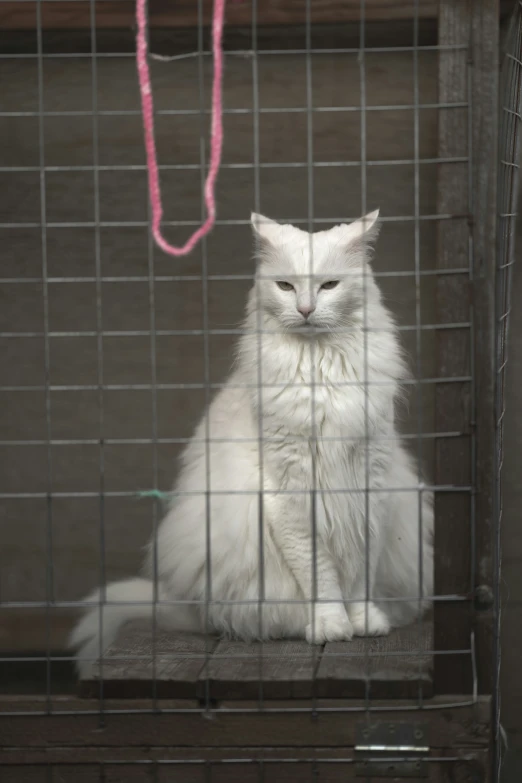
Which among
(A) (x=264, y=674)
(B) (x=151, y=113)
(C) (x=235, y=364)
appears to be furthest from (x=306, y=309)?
(A) (x=264, y=674)

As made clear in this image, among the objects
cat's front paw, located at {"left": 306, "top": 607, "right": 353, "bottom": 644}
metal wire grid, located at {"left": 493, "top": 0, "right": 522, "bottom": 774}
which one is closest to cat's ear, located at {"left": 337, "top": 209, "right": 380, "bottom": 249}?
metal wire grid, located at {"left": 493, "top": 0, "right": 522, "bottom": 774}

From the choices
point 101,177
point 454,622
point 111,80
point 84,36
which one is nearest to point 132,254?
point 101,177

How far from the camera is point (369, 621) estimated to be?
9.64 feet

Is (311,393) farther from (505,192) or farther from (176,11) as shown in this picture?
(176,11)

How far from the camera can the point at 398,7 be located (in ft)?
10.2

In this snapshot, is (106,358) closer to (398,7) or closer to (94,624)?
(94,624)

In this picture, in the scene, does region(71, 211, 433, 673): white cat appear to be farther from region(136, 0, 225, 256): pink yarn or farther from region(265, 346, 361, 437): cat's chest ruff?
region(136, 0, 225, 256): pink yarn

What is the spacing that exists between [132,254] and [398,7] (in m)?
1.60

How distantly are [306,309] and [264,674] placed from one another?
105cm

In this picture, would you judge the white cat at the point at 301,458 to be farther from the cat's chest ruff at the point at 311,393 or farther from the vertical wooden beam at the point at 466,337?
the vertical wooden beam at the point at 466,337

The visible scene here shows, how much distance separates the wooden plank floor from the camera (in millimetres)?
2428

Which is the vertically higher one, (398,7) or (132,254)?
(398,7)

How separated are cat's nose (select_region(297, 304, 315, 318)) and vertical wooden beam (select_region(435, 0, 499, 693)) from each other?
0.54m

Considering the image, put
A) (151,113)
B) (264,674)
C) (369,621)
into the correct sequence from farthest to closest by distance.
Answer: (369,621) < (264,674) < (151,113)
